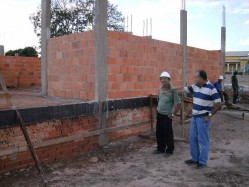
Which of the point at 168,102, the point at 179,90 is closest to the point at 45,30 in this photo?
the point at 168,102

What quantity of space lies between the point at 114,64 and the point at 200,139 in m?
2.63

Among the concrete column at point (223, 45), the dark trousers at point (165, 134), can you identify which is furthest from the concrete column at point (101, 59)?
the concrete column at point (223, 45)

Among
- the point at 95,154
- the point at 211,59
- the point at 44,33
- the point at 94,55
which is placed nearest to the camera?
the point at 95,154

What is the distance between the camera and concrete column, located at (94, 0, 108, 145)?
20.8 feet

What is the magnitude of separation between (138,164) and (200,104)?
1573 millimetres

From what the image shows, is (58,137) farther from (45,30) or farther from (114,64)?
(45,30)

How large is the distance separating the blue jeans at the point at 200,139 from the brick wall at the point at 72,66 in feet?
7.75

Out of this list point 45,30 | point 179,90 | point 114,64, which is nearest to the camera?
point 179,90

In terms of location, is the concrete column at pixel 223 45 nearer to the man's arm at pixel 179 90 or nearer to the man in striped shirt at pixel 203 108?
the man's arm at pixel 179 90

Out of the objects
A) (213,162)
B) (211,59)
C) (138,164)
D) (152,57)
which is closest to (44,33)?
(152,57)

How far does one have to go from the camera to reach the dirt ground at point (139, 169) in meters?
4.58

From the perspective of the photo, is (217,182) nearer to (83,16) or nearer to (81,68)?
(81,68)

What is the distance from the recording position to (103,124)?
6.50 m

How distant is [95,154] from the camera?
602cm
